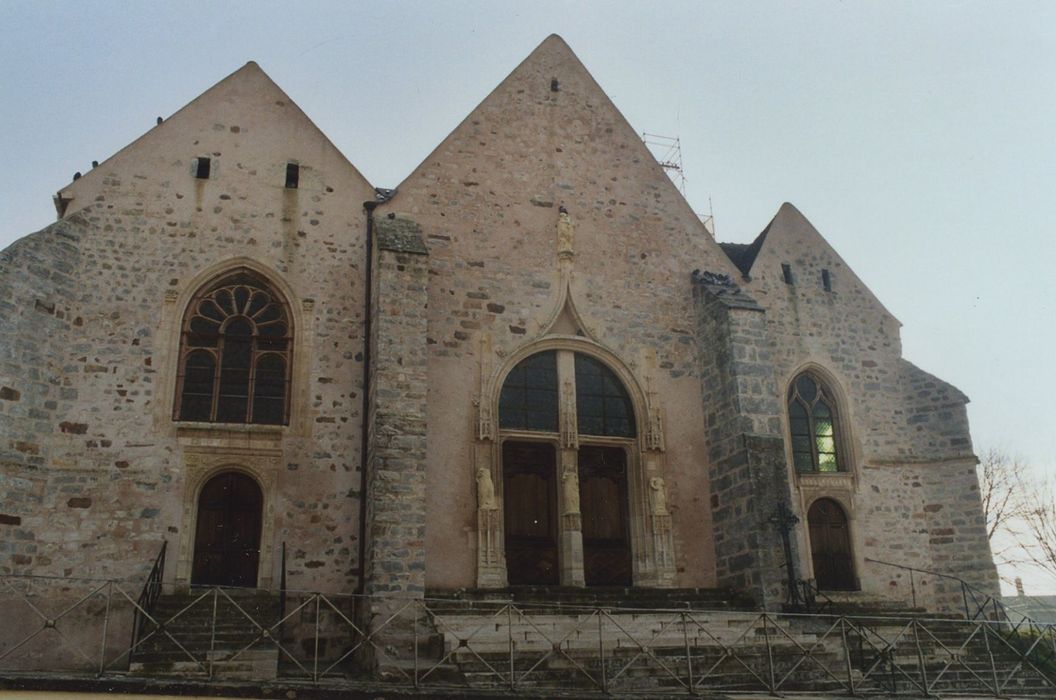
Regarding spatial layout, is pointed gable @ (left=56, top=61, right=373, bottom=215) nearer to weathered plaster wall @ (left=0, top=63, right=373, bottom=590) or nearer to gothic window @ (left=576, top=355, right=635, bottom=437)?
weathered plaster wall @ (left=0, top=63, right=373, bottom=590)

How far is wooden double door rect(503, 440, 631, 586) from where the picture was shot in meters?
15.7

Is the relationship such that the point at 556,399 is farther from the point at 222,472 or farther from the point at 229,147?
the point at 229,147

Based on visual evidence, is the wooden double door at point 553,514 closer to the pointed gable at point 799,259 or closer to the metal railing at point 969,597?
the metal railing at point 969,597

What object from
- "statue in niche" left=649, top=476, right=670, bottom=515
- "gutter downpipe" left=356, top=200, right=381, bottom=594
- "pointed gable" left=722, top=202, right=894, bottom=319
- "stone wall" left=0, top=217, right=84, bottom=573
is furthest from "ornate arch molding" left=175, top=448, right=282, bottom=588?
"pointed gable" left=722, top=202, right=894, bottom=319

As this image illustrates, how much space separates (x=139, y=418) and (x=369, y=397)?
3355mm

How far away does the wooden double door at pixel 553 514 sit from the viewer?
1566 cm

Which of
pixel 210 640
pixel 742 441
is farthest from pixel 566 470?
pixel 210 640

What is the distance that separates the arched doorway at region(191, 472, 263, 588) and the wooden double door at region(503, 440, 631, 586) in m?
3.88

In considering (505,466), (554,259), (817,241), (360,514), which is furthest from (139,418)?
(817,241)

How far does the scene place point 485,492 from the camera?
15.2 m

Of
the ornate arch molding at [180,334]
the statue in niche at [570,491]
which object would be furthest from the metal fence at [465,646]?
the ornate arch molding at [180,334]

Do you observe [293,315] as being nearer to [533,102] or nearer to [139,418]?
[139,418]

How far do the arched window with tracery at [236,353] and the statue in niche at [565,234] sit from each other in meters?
4.88

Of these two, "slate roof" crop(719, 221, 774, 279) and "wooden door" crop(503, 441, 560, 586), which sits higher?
"slate roof" crop(719, 221, 774, 279)
